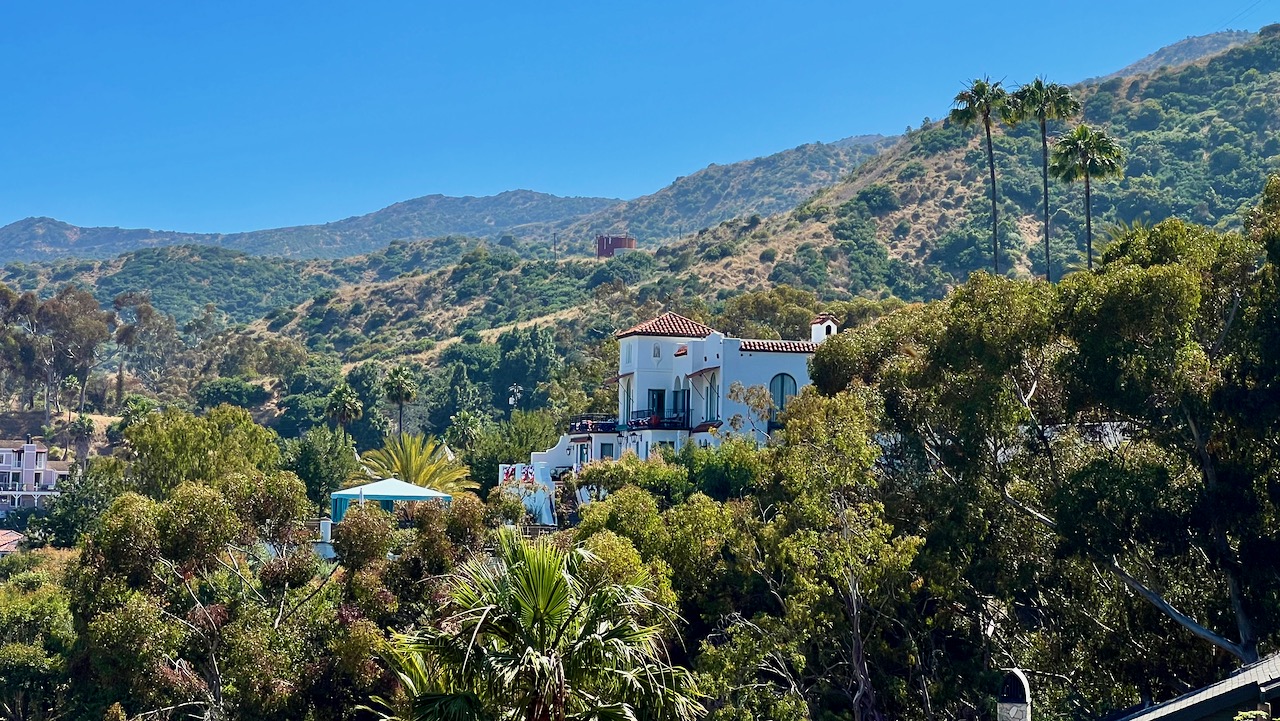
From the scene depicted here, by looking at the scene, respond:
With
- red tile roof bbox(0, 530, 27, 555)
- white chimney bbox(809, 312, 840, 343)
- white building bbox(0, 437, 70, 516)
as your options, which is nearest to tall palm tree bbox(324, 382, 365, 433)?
red tile roof bbox(0, 530, 27, 555)

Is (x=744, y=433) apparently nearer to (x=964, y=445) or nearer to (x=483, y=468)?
(x=483, y=468)

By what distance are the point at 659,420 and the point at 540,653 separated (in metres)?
39.9

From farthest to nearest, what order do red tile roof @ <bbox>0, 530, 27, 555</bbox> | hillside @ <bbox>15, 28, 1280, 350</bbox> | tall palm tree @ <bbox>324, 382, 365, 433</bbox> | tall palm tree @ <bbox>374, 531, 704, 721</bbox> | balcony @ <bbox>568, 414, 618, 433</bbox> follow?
hillside @ <bbox>15, 28, 1280, 350</bbox> → tall palm tree @ <bbox>324, 382, 365, 433</bbox> → red tile roof @ <bbox>0, 530, 27, 555</bbox> → balcony @ <bbox>568, 414, 618, 433</bbox> → tall palm tree @ <bbox>374, 531, 704, 721</bbox>

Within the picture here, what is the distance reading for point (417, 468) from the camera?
6081 centimetres

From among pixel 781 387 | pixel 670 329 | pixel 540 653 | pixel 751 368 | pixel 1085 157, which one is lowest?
pixel 540 653

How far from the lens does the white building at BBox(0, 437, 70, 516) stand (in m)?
104

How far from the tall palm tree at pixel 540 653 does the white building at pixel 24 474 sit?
322 feet

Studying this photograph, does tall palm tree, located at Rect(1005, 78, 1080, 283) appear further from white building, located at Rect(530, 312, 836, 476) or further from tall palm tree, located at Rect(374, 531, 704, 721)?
tall palm tree, located at Rect(374, 531, 704, 721)

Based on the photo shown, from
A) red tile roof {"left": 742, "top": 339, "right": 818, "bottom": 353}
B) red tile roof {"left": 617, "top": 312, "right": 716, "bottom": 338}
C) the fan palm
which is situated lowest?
the fan palm

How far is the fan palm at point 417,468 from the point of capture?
5916 cm

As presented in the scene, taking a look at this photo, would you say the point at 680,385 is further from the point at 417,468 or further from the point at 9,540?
the point at 9,540

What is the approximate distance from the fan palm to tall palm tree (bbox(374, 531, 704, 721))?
42947 millimetres

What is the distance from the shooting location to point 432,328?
160 m

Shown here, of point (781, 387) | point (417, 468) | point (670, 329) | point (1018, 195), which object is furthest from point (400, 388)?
point (1018, 195)
